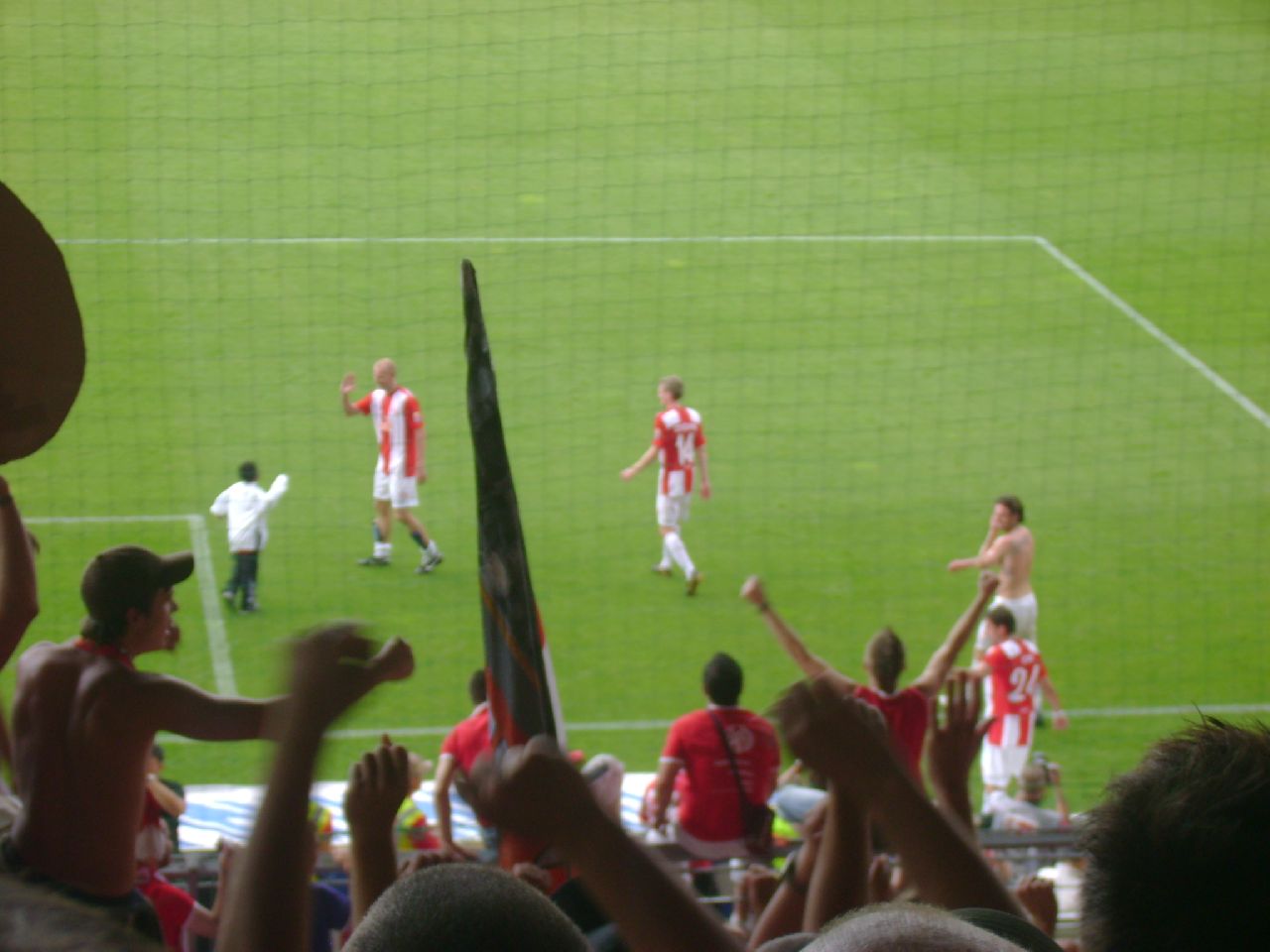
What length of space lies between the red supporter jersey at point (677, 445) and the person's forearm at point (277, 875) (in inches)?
354

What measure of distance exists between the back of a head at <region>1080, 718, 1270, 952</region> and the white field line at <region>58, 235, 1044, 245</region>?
16.5 m

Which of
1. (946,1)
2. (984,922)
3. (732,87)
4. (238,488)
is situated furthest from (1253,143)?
(984,922)

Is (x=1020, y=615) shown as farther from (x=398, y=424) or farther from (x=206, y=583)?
(x=206, y=583)

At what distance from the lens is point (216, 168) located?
18766 mm

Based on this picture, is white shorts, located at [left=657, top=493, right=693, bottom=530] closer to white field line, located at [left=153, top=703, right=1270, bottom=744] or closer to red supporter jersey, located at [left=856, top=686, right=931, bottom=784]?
white field line, located at [left=153, top=703, right=1270, bottom=744]

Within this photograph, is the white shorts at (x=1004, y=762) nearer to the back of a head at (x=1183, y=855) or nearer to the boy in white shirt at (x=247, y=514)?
the boy in white shirt at (x=247, y=514)

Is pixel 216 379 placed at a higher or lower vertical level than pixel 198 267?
lower

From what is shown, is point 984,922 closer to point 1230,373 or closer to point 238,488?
point 238,488

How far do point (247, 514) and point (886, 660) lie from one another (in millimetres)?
5365

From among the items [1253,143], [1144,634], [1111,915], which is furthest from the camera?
[1253,143]

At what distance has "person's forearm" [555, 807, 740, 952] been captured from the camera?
1632 mm

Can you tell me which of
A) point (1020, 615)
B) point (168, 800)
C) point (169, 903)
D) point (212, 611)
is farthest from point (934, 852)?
point (212, 611)

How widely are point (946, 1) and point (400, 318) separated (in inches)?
443

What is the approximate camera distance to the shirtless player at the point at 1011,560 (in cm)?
902
